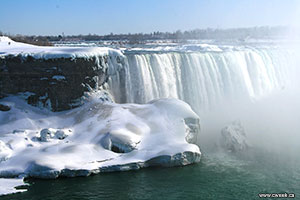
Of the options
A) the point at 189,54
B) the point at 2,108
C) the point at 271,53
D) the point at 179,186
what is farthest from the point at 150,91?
the point at 271,53

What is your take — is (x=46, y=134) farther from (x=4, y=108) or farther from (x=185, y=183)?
(x=185, y=183)

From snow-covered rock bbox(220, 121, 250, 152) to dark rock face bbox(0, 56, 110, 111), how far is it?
20.3 ft

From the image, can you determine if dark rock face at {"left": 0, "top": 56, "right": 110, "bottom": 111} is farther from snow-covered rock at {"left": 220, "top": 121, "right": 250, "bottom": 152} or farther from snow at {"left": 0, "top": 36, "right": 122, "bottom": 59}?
snow-covered rock at {"left": 220, "top": 121, "right": 250, "bottom": 152}

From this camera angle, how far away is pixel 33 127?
14023 mm

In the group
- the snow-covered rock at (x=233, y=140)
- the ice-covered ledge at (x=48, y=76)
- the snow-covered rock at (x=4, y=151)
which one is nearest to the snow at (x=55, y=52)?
the ice-covered ledge at (x=48, y=76)

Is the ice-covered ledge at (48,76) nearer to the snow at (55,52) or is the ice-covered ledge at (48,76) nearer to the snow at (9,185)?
the snow at (55,52)

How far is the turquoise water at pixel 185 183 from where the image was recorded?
10156mm

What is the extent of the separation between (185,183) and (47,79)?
7628mm

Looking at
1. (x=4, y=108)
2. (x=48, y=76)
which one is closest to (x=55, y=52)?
(x=48, y=76)

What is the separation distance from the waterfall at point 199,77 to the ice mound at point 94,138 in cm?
292

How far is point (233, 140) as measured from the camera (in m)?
14.4

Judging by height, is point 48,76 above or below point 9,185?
above

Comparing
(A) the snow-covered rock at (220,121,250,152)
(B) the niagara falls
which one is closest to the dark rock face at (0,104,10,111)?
(B) the niagara falls

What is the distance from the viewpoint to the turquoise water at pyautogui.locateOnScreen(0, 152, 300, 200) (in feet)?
33.3
